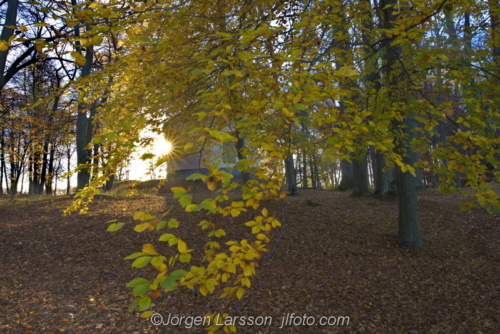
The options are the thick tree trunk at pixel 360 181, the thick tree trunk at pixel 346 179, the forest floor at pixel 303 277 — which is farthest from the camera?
the thick tree trunk at pixel 346 179

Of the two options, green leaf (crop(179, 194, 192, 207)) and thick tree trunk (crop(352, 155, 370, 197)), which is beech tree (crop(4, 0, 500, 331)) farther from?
thick tree trunk (crop(352, 155, 370, 197))

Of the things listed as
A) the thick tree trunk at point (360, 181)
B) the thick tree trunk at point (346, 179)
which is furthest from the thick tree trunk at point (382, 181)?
the thick tree trunk at point (346, 179)

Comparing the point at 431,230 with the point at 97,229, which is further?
the point at 97,229

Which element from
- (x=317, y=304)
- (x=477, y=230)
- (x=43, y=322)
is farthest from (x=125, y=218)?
(x=477, y=230)

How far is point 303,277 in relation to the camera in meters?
5.20

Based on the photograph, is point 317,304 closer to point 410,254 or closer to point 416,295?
point 416,295

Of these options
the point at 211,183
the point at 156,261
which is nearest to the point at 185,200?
the point at 211,183

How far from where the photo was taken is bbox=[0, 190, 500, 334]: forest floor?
4059mm

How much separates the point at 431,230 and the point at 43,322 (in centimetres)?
737

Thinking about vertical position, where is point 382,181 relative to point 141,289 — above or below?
above

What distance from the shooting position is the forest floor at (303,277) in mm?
4059

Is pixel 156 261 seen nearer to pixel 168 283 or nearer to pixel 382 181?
pixel 168 283

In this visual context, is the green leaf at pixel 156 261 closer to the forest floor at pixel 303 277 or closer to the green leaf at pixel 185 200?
the green leaf at pixel 185 200

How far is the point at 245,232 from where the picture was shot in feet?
22.6
